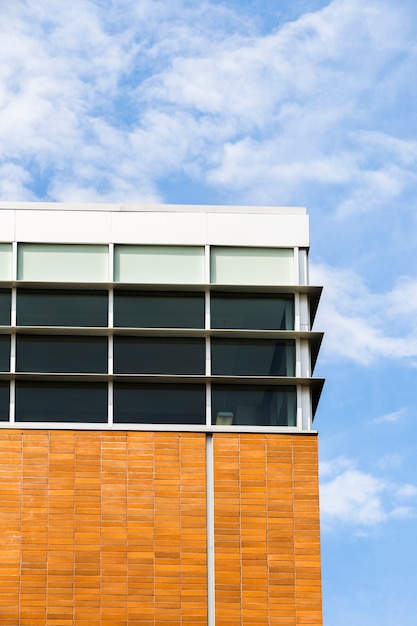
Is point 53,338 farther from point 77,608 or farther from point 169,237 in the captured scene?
point 77,608

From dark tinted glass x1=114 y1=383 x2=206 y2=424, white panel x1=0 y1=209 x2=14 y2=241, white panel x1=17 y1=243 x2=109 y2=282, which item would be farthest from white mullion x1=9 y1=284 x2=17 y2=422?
dark tinted glass x1=114 y1=383 x2=206 y2=424

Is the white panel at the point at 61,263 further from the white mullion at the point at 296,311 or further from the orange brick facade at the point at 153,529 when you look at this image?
the white mullion at the point at 296,311

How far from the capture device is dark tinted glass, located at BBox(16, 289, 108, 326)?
33375 mm

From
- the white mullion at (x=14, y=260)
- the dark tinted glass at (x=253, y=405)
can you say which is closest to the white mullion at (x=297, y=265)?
the dark tinted glass at (x=253, y=405)

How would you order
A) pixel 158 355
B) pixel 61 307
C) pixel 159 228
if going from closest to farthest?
1. pixel 158 355
2. pixel 61 307
3. pixel 159 228

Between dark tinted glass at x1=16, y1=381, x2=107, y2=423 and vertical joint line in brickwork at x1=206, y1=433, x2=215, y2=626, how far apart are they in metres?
2.18

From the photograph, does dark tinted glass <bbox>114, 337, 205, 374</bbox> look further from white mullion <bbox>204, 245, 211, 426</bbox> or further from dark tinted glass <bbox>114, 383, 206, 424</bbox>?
dark tinted glass <bbox>114, 383, 206, 424</bbox>

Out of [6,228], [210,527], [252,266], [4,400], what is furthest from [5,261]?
[210,527]

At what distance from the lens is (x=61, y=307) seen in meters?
33.6

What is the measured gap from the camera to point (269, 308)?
A: 3378 centimetres

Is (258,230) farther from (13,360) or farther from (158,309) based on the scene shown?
(13,360)

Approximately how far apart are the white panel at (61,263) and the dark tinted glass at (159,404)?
2564mm

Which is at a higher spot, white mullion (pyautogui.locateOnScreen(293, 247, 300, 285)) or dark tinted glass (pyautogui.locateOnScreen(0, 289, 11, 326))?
white mullion (pyautogui.locateOnScreen(293, 247, 300, 285))

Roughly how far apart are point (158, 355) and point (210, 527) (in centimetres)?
377
